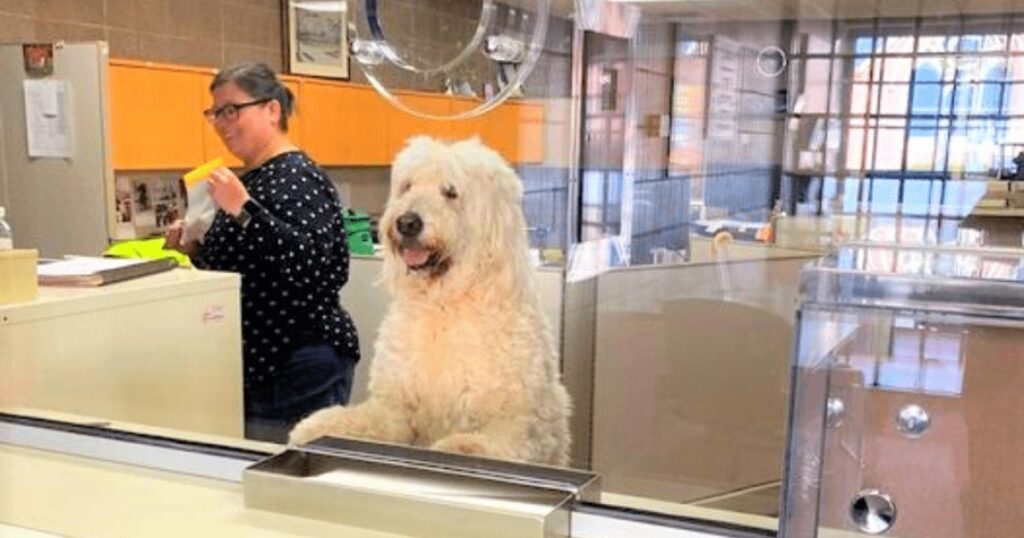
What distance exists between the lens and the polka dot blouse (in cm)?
160

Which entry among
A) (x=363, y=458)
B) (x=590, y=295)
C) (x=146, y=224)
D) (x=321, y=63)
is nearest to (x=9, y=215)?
(x=146, y=224)

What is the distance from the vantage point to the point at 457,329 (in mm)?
1176

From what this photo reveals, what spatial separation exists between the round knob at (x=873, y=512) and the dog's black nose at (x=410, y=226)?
0.67 metres

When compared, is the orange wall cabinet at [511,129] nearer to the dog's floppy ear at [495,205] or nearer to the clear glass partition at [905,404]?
the dog's floppy ear at [495,205]

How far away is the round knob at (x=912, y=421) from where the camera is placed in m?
0.67

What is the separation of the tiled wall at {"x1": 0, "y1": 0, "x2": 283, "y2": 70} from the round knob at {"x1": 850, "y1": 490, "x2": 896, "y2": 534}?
3212 mm

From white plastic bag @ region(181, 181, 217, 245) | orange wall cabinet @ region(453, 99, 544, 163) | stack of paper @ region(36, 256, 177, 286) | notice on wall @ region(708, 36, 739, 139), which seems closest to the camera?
stack of paper @ region(36, 256, 177, 286)

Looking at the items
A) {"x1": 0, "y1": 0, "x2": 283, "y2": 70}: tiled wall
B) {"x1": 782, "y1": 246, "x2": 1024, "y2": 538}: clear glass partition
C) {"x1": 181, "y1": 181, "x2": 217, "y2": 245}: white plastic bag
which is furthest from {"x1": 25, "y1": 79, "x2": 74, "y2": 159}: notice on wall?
{"x1": 782, "y1": 246, "x2": 1024, "y2": 538}: clear glass partition

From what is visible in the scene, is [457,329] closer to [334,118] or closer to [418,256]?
[418,256]

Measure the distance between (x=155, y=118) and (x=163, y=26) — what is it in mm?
635

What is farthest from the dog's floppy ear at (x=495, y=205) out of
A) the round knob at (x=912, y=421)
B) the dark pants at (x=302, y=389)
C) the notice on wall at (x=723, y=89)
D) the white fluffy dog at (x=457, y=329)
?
the notice on wall at (x=723, y=89)

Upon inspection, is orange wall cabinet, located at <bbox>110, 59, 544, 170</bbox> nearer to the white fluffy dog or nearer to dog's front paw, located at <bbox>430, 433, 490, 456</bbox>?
the white fluffy dog

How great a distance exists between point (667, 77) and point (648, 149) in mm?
287

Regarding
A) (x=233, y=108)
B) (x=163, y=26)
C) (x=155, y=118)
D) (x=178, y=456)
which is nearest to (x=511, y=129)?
(x=233, y=108)
